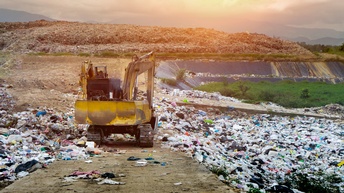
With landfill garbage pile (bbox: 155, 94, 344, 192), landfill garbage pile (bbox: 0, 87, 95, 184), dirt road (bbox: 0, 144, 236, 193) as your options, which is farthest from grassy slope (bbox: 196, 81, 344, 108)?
dirt road (bbox: 0, 144, 236, 193)

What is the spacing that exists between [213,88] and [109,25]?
34.4 m

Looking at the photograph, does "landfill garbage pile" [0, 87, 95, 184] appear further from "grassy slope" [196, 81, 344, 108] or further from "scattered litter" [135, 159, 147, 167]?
"grassy slope" [196, 81, 344, 108]

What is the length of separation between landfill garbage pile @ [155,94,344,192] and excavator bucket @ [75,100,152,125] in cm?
145

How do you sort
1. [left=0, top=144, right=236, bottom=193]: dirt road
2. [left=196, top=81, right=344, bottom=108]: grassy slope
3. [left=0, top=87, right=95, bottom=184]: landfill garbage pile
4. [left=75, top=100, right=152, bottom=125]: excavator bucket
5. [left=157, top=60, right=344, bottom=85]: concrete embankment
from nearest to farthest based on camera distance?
[left=0, top=144, right=236, bottom=193]: dirt road
[left=0, top=87, right=95, bottom=184]: landfill garbage pile
[left=75, top=100, right=152, bottom=125]: excavator bucket
[left=196, top=81, right=344, bottom=108]: grassy slope
[left=157, top=60, right=344, bottom=85]: concrete embankment

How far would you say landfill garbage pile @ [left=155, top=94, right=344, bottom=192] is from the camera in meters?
9.25

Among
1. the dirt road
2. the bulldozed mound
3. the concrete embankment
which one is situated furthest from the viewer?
the bulldozed mound

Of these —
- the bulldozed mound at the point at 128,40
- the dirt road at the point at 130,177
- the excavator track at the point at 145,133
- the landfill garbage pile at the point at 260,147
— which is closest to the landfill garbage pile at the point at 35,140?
the dirt road at the point at 130,177

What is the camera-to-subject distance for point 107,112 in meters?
9.48

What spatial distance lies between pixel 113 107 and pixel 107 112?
0.50ft

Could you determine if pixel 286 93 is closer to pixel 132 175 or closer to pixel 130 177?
pixel 132 175

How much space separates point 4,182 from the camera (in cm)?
676

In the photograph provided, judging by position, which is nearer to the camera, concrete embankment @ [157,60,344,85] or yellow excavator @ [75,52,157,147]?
yellow excavator @ [75,52,157,147]

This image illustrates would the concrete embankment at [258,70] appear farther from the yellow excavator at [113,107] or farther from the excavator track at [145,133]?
the excavator track at [145,133]

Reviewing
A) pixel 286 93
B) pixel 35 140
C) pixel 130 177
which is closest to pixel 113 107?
pixel 35 140
